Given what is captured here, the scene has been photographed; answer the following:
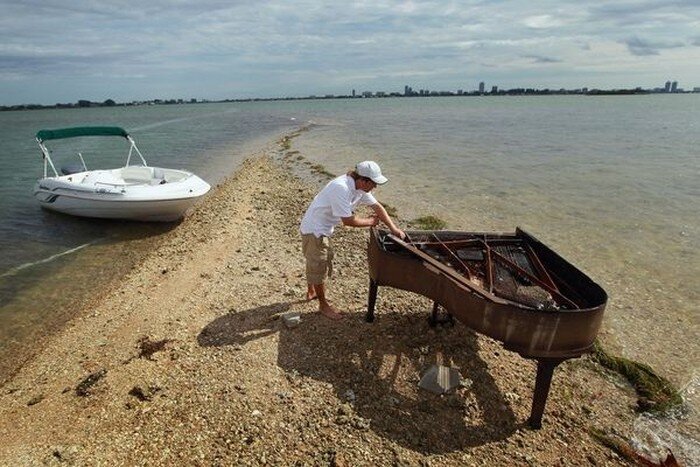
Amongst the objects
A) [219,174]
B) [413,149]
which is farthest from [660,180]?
[219,174]

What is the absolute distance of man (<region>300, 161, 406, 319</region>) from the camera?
20.7 ft

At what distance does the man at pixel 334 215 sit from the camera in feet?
20.7

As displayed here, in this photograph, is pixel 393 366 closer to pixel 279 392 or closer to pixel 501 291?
pixel 279 392

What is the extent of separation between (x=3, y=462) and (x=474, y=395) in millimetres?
5363

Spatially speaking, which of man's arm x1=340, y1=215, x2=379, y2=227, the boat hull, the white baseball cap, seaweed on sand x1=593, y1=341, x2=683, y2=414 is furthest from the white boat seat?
seaweed on sand x1=593, y1=341, x2=683, y2=414

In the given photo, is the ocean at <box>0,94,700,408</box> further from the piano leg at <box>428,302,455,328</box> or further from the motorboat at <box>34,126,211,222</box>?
the piano leg at <box>428,302,455,328</box>

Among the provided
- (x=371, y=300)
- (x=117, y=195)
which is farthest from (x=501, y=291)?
(x=117, y=195)

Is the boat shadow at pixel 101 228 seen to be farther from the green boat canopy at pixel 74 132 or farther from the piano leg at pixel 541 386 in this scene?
the piano leg at pixel 541 386

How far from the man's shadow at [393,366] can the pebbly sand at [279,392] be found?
0.07 ft

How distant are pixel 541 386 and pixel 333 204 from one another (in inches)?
135

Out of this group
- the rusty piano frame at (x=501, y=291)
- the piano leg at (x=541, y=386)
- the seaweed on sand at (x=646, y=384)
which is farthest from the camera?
the seaweed on sand at (x=646, y=384)

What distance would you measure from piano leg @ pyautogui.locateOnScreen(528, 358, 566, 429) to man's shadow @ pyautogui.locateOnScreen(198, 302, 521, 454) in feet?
0.80

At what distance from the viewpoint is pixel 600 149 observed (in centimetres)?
3144

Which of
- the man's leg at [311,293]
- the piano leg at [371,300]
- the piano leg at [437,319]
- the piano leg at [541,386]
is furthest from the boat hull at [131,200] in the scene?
the piano leg at [541,386]
